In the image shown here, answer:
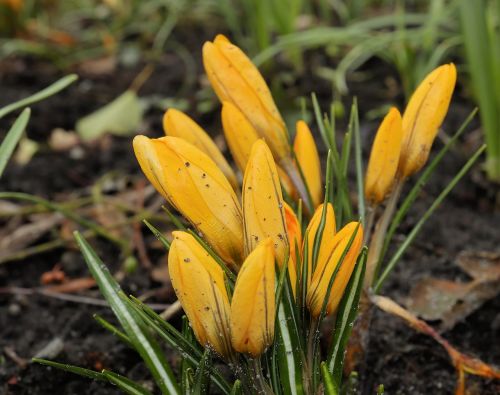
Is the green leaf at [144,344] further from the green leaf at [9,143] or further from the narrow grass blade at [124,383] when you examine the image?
the green leaf at [9,143]

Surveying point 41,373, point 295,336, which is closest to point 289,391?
point 295,336

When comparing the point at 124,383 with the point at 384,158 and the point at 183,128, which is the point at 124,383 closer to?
the point at 183,128

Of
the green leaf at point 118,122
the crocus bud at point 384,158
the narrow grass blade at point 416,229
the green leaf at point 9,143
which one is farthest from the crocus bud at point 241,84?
the green leaf at point 118,122

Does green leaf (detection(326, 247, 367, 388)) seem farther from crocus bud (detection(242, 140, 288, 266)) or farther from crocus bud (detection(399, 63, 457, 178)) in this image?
crocus bud (detection(399, 63, 457, 178))

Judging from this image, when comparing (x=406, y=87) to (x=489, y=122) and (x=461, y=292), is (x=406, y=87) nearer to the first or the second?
(x=489, y=122)

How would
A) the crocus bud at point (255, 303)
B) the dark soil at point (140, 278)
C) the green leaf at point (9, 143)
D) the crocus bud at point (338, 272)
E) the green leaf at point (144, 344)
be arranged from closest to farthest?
the crocus bud at point (255, 303) → the crocus bud at point (338, 272) → the green leaf at point (144, 344) → the green leaf at point (9, 143) → the dark soil at point (140, 278)
